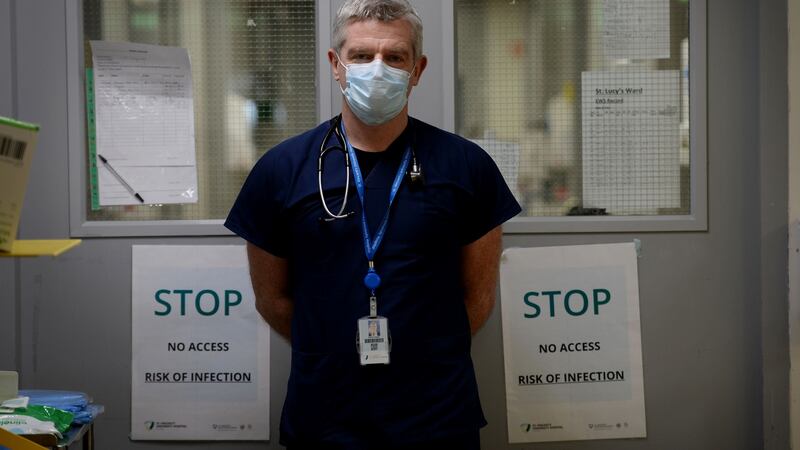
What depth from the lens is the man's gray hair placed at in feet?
5.69

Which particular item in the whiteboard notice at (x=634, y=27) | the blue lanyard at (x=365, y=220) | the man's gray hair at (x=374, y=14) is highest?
the whiteboard notice at (x=634, y=27)

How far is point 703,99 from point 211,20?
147 centimetres

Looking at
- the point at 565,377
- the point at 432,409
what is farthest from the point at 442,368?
the point at 565,377

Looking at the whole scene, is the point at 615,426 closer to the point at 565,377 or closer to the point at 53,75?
the point at 565,377

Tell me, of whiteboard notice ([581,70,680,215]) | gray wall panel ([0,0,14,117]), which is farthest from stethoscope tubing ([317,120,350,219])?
gray wall panel ([0,0,14,117])

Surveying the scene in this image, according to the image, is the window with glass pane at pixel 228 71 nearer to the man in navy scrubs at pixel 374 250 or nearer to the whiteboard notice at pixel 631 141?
the man in navy scrubs at pixel 374 250

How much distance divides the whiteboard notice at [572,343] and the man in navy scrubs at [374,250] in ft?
1.55

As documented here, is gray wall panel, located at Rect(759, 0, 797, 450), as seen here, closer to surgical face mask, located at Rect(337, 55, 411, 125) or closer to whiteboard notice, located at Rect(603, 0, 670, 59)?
whiteboard notice, located at Rect(603, 0, 670, 59)

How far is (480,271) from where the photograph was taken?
192 cm

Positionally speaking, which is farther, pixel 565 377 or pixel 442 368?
pixel 565 377

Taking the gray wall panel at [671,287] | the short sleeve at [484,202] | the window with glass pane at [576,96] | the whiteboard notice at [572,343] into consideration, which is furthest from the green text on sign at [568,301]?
the short sleeve at [484,202]

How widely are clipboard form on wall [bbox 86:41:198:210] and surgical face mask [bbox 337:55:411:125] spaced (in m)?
0.73

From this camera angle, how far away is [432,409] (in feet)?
5.56

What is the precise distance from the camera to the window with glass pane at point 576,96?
2.28 meters
